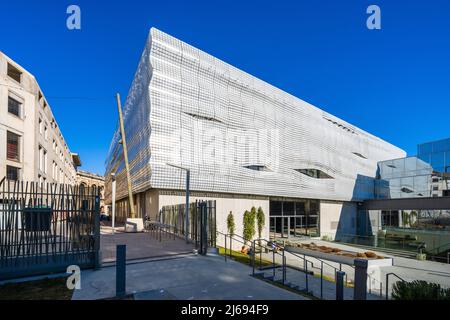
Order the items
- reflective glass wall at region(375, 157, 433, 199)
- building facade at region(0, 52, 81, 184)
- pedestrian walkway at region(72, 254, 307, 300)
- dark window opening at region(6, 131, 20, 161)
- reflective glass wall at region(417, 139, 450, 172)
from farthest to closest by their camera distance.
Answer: reflective glass wall at region(375, 157, 433, 199), reflective glass wall at region(417, 139, 450, 172), dark window opening at region(6, 131, 20, 161), building facade at region(0, 52, 81, 184), pedestrian walkway at region(72, 254, 307, 300)

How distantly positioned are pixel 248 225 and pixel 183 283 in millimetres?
20294

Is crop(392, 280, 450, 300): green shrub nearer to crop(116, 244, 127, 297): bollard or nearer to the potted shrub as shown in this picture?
crop(116, 244, 127, 297): bollard

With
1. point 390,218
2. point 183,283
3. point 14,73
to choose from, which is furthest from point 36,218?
point 390,218

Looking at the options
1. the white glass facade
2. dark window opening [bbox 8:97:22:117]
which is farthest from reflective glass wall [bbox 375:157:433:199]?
dark window opening [bbox 8:97:22:117]

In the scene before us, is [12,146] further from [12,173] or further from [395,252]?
[395,252]

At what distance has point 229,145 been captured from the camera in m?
26.8

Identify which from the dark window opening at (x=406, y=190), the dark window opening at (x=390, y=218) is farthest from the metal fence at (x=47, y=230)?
the dark window opening at (x=406, y=190)

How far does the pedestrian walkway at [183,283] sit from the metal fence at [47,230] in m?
0.81

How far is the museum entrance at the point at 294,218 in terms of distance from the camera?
103ft

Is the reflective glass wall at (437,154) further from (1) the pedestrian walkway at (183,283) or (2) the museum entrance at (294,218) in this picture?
(1) the pedestrian walkway at (183,283)

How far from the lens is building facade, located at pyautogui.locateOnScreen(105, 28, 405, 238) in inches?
914

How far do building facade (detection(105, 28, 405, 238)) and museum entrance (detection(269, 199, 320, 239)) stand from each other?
0.38 ft
